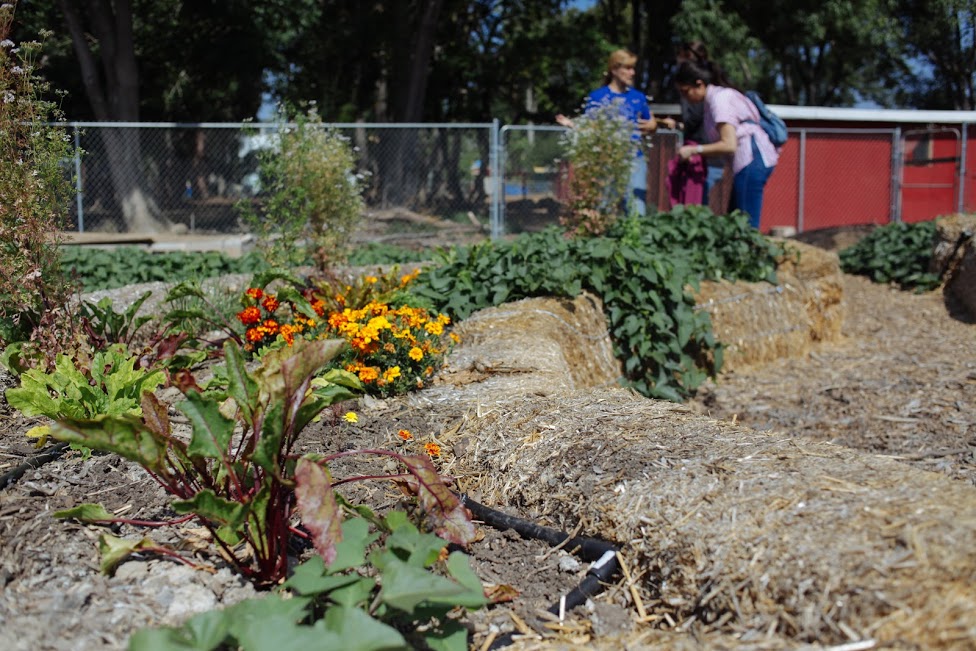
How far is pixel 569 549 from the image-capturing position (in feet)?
8.68

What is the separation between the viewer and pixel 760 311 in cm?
596

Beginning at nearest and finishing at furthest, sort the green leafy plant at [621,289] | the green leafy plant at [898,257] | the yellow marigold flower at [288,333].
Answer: the yellow marigold flower at [288,333] < the green leafy plant at [621,289] < the green leafy plant at [898,257]

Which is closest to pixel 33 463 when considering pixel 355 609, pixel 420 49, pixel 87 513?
pixel 87 513

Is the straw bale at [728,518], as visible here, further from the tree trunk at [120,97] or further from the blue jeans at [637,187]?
the tree trunk at [120,97]

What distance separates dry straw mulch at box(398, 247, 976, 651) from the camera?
1.90 metres

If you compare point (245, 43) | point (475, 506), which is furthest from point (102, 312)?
point (245, 43)

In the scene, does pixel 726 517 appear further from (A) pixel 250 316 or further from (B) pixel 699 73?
(B) pixel 699 73

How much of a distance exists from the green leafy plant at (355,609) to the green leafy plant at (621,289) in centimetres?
279

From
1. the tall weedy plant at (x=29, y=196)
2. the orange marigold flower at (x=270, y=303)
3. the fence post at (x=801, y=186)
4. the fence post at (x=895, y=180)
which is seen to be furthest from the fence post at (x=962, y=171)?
the tall weedy plant at (x=29, y=196)

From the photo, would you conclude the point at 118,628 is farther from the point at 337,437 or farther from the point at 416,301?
the point at 416,301

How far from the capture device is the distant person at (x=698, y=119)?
675 cm

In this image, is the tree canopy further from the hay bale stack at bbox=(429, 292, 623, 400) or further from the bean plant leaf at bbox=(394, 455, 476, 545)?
the bean plant leaf at bbox=(394, 455, 476, 545)

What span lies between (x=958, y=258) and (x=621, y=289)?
4395 millimetres

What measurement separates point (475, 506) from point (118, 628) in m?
1.14
